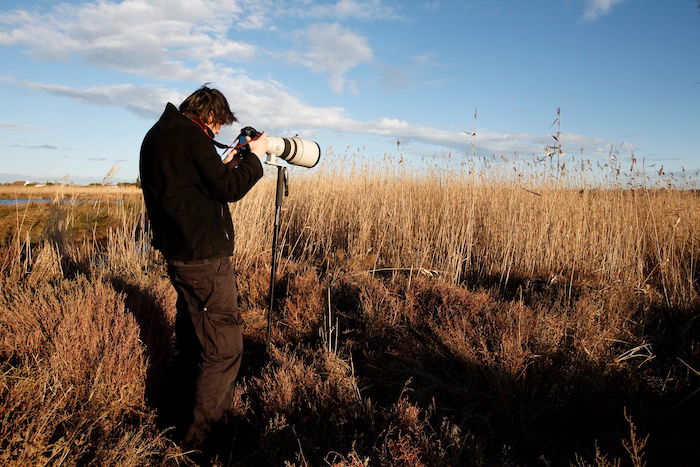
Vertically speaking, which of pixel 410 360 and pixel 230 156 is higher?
pixel 230 156

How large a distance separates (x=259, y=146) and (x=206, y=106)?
325mm

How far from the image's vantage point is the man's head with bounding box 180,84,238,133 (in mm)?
2145

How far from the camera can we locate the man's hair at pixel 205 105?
214 centimetres

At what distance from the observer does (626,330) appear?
300 cm

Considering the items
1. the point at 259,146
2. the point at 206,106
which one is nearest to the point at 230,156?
the point at 259,146

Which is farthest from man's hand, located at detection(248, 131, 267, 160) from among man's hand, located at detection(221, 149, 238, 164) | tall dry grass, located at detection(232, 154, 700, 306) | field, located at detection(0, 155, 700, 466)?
tall dry grass, located at detection(232, 154, 700, 306)

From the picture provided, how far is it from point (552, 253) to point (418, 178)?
10.8 ft

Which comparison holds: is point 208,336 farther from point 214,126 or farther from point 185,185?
point 214,126

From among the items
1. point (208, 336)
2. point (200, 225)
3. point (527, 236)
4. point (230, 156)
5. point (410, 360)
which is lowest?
point (410, 360)

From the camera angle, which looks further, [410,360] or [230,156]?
[410,360]

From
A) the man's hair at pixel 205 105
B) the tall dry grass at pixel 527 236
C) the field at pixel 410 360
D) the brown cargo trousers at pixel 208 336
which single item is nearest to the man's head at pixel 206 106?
the man's hair at pixel 205 105

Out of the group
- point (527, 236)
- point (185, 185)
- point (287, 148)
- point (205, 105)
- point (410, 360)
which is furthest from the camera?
point (527, 236)

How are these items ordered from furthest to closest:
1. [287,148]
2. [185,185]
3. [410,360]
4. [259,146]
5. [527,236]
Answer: [527,236] < [410,360] < [287,148] < [259,146] < [185,185]

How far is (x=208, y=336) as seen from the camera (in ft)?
7.20
